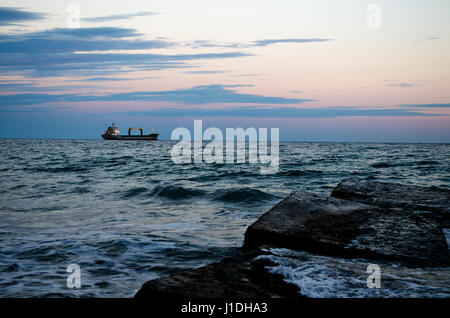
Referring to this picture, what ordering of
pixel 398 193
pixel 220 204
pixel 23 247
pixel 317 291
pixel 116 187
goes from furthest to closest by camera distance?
pixel 116 187, pixel 220 204, pixel 398 193, pixel 23 247, pixel 317 291

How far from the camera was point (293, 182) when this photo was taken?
13.0 metres

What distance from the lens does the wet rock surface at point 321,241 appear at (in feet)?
8.90

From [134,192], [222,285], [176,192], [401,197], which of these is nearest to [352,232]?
[222,285]

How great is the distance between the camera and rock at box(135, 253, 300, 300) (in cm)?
257

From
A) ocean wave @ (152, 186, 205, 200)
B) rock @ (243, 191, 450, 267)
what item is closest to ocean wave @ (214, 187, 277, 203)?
ocean wave @ (152, 186, 205, 200)

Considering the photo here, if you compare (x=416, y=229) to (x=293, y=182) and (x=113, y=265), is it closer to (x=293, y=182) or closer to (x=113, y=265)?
(x=113, y=265)

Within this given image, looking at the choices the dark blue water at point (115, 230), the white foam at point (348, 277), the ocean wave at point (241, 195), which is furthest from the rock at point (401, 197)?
the ocean wave at point (241, 195)

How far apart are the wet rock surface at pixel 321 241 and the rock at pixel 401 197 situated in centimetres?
2

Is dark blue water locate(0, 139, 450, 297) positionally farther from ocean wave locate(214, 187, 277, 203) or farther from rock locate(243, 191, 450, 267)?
rock locate(243, 191, 450, 267)

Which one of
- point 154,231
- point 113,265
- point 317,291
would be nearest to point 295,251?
point 317,291

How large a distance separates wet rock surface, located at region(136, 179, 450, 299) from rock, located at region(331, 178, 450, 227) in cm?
2

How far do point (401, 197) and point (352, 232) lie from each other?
2.57 metres
